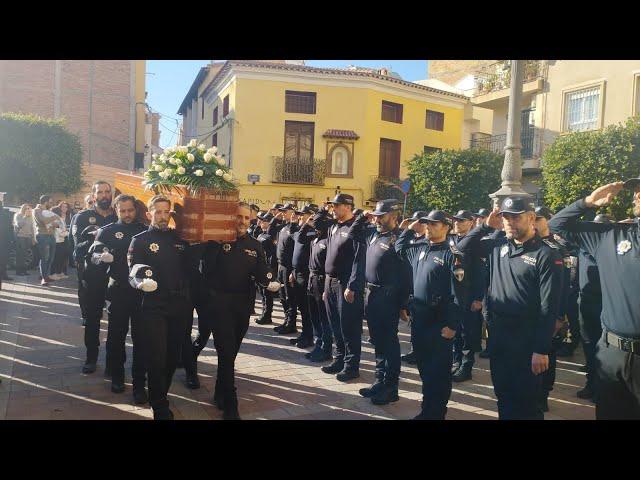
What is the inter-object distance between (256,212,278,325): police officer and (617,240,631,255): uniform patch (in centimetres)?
→ 562

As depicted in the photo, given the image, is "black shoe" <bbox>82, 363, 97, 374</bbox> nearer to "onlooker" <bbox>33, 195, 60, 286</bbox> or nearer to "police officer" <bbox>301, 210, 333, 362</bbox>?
"police officer" <bbox>301, 210, 333, 362</bbox>

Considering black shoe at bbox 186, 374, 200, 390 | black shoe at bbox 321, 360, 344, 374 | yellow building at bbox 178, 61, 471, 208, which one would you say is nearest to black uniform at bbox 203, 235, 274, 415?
black shoe at bbox 186, 374, 200, 390

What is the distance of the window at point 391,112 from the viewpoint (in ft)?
88.8

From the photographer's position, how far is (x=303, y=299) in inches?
322

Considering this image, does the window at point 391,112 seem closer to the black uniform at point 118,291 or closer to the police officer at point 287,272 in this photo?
the police officer at point 287,272

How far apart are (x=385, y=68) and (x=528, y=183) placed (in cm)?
1197

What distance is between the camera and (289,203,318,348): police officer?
7879mm

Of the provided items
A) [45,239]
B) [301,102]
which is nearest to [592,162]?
[45,239]

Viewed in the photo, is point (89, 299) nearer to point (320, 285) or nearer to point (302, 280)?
point (320, 285)

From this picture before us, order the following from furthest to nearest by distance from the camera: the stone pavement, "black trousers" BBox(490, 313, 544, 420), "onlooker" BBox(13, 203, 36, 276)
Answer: "onlooker" BBox(13, 203, 36, 276), the stone pavement, "black trousers" BBox(490, 313, 544, 420)

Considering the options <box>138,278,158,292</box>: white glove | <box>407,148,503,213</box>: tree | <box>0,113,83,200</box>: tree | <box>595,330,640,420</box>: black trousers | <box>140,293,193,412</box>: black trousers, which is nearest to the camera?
<box>595,330,640,420</box>: black trousers

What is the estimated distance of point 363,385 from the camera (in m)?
6.05

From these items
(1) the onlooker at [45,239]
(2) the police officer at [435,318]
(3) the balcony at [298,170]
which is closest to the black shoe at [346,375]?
(2) the police officer at [435,318]

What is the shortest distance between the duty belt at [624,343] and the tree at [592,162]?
33.0ft
